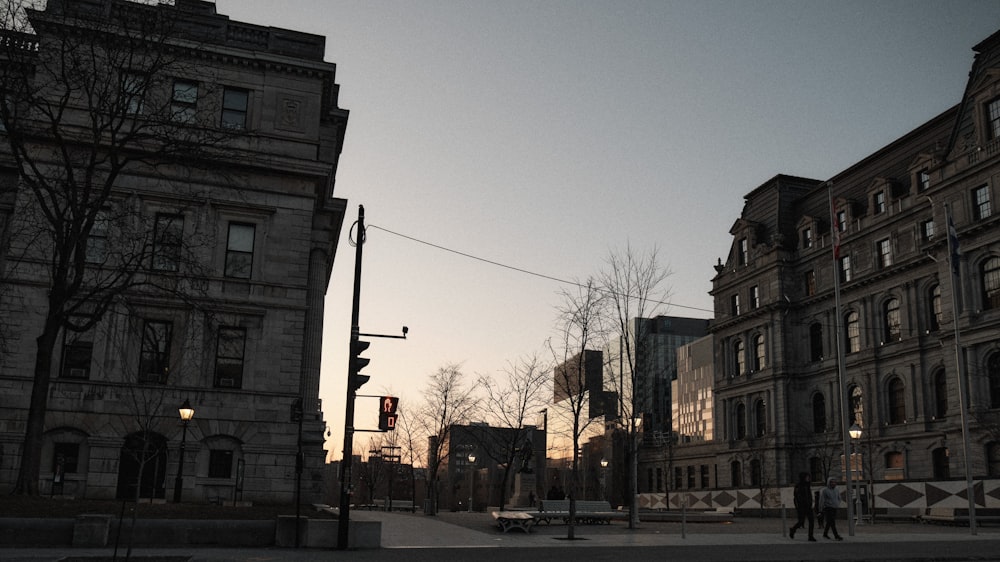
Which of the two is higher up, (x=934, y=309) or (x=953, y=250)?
(x=934, y=309)

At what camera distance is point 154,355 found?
3189 cm

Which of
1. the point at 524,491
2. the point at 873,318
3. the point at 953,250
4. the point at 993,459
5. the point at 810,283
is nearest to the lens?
the point at 953,250

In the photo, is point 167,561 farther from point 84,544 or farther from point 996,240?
point 996,240

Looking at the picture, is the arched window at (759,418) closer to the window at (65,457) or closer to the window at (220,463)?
the window at (220,463)

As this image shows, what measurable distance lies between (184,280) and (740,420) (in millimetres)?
50911

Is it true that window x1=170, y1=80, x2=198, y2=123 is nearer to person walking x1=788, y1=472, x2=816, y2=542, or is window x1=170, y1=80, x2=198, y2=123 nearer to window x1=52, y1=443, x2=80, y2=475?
window x1=52, y1=443, x2=80, y2=475

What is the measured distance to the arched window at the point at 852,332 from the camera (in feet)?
192

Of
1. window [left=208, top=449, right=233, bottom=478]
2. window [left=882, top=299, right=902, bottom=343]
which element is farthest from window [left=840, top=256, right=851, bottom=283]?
window [left=208, top=449, right=233, bottom=478]

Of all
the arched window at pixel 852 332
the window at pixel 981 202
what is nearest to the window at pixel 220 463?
the window at pixel 981 202

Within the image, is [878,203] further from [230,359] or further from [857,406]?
[230,359]

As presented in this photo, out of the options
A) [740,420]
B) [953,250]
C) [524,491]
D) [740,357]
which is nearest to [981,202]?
[953,250]

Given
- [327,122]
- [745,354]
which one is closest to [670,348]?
[745,354]

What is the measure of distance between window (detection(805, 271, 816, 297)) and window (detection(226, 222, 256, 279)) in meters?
44.2

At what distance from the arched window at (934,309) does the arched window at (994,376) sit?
23.8ft
